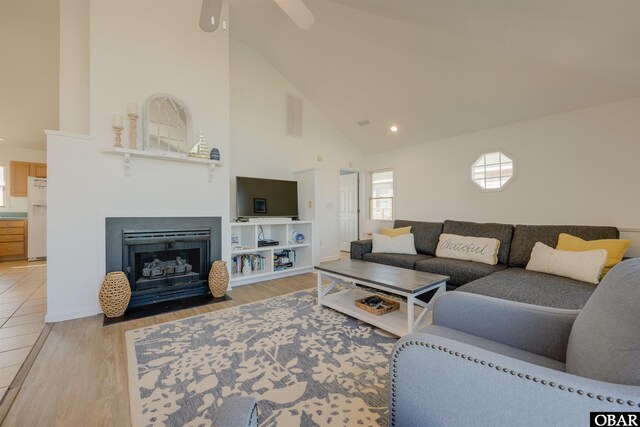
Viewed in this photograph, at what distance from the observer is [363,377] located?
5.46ft

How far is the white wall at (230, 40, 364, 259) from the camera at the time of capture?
14.4 feet

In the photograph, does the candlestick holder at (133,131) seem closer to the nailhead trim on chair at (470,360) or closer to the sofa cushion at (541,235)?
the nailhead trim on chair at (470,360)

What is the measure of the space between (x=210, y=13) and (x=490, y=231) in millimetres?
3652

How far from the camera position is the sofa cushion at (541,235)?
275 centimetres

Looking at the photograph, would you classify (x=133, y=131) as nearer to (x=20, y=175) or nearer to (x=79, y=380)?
(x=79, y=380)

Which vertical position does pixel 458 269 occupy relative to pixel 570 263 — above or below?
below

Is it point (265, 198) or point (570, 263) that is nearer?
point (570, 263)

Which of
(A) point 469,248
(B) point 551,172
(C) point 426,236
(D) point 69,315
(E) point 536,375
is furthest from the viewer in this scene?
(C) point 426,236

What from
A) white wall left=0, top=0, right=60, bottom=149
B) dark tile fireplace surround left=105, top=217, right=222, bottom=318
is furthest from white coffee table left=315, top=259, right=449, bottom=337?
white wall left=0, top=0, right=60, bottom=149

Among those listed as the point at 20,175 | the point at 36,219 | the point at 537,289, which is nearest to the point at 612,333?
the point at 537,289

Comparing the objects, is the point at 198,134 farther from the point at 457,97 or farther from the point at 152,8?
the point at 457,97

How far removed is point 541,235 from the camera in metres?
3.01

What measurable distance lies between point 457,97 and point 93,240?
15.8 feet

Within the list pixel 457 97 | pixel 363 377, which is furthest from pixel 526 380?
pixel 457 97
